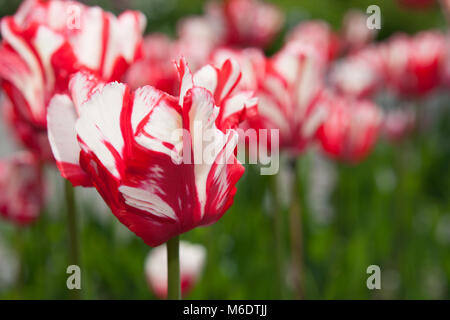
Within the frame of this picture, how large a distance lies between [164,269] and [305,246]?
0.58 m

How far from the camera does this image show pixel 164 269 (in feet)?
2.06

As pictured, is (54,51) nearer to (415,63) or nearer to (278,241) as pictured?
(278,241)

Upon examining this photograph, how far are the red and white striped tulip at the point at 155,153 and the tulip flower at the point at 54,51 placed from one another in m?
0.11

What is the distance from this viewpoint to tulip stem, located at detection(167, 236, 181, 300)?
0.38 m

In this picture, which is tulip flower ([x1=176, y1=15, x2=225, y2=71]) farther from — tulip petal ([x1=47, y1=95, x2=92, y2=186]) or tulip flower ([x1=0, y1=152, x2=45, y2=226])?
tulip petal ([x1=47, y1=95, x2=92, y2=186])

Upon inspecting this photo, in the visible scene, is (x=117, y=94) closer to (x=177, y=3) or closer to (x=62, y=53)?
(x=62, y=53)

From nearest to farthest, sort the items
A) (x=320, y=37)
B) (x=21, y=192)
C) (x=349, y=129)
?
(x=21, y=192)
(x=349, y=129)
(x=320, y=37)

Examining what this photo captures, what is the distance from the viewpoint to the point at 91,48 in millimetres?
498

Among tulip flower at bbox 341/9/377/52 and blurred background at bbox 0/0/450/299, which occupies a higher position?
tulip flower at bbox 341/9/377/52

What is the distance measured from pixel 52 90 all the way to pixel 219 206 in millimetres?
203

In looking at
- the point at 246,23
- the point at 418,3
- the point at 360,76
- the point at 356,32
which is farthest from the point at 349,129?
the point at 418,3

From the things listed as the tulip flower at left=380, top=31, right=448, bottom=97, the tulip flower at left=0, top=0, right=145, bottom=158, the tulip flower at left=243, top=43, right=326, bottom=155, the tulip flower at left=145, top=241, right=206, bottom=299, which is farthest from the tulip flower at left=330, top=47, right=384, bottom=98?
the tulip flower at left=0, top=0, right=145, bottom=158

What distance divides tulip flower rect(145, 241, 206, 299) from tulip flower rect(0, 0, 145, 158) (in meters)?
0.19
